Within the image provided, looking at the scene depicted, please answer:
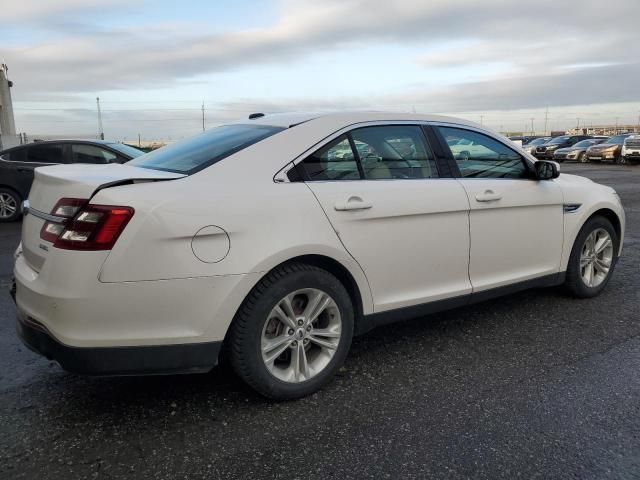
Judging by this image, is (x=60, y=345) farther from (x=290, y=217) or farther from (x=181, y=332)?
(x=290, y=217)

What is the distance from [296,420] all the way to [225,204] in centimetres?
118

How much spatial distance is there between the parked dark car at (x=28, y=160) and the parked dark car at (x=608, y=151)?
25252mm

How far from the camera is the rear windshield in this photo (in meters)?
3.12

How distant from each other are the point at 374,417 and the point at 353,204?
1.18 meters

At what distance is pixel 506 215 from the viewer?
4047 mm

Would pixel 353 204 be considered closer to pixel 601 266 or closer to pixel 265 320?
pixel 265 320

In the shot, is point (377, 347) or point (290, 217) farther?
point (377, 347)

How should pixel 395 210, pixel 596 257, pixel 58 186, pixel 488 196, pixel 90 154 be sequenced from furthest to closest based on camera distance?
pixel 90 154 → pixel 596 257 → pixel 488 196 → pixel 395 210 → pixel 58 186

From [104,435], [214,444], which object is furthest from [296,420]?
[104,435]

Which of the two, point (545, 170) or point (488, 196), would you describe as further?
point (545, 170)

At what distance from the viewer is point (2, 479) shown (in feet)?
7.86

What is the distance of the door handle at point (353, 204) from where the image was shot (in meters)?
3.17

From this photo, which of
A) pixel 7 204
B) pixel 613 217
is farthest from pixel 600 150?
pixel 7 204

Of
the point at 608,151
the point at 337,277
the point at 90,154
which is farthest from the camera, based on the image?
the point at 608,151
